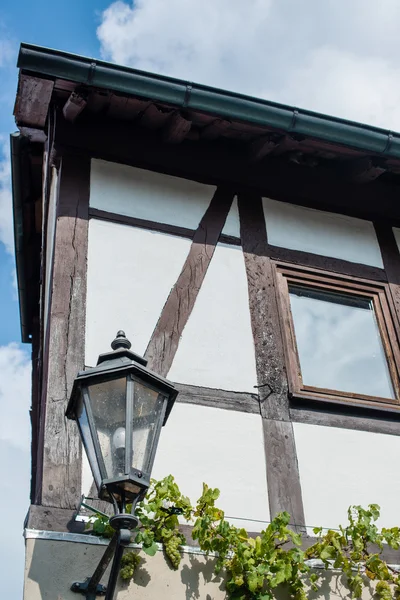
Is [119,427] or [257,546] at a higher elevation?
[119,427]

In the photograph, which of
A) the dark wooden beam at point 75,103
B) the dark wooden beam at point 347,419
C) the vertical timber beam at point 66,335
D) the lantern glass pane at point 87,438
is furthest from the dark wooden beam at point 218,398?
the dark wooden beam at point 75,103

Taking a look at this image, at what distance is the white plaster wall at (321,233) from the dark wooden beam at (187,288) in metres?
0.36

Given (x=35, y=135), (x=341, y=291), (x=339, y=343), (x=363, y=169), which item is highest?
(x=35, y=135)

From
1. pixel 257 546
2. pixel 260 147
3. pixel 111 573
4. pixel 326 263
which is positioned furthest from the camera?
pixel 260 147

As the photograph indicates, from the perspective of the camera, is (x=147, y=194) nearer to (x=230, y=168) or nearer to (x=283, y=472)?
(x=230, y=168)

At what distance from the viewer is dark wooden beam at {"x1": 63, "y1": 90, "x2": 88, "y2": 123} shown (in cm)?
477

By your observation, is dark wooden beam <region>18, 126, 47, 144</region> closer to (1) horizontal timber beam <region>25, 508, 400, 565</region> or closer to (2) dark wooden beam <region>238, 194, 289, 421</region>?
(2) dark wooden beam <region>238, 194, 289, 421</region>

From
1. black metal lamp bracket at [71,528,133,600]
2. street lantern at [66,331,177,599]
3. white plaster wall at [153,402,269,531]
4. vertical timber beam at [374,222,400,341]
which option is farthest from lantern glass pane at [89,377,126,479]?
vertical timber beam at [374,222,400,341]

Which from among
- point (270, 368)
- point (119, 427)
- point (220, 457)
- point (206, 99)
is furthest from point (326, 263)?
point (119, 427)

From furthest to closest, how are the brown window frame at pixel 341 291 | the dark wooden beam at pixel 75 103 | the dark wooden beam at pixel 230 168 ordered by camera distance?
the dark wooden beam at pixel 230 168 → the dark wooden beam at pixel 75 103 → the brown window frame at pixel 341 291

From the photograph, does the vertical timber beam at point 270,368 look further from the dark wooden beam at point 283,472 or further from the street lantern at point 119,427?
the street lantern at point 119,427

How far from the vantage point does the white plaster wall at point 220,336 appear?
13.8 ft

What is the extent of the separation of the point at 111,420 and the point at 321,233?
108 inches

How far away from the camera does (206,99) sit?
15.7 ft
